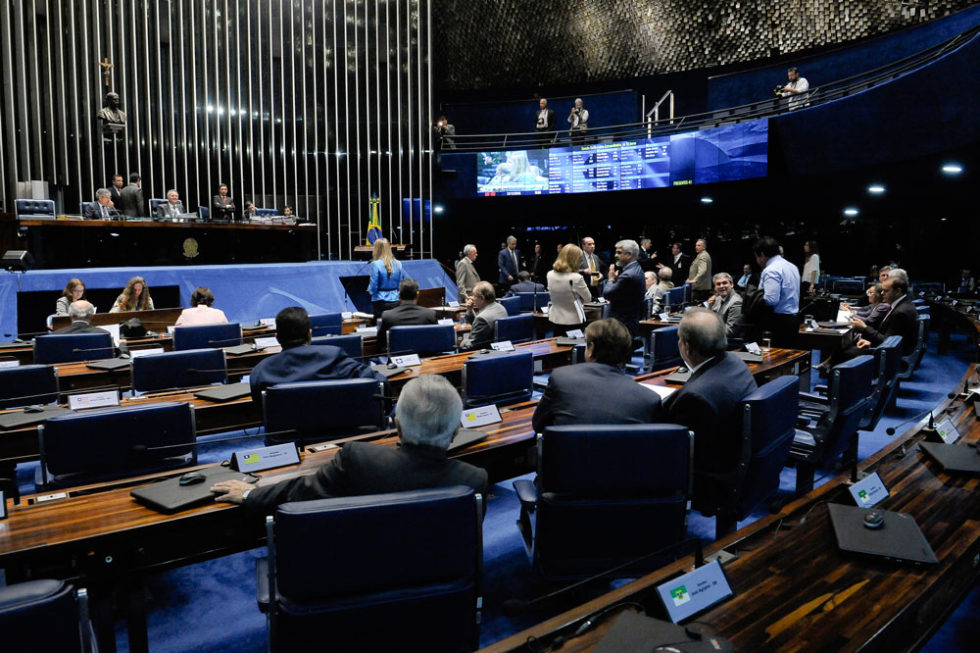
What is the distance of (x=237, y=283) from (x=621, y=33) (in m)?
10.9

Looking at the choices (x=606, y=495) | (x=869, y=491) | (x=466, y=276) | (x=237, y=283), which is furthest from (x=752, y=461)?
(x=237, y=283)

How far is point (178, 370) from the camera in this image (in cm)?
396

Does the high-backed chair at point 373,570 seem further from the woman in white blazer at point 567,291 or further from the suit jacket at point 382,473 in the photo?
the woman in white blazer at point 567,291

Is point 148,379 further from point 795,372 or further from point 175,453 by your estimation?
point 795,372

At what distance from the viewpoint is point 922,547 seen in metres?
1.55

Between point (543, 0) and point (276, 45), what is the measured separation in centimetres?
640

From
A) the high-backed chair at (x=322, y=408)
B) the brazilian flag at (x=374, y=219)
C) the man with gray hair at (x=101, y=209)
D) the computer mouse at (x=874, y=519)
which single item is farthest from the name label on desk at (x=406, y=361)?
the brazilian flag at (x=374, y=219)

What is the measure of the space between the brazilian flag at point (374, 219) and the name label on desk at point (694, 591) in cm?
1258

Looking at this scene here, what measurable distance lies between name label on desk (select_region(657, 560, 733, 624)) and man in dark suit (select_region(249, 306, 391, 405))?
194 cm

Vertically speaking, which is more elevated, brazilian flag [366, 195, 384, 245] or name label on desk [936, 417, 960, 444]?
brazilian flag [366, 195, 384, 245]

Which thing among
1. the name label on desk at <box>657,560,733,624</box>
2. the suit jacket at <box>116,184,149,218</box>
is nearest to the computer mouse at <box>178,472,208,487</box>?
the name label on desk at <box>657,560,733,624</box>

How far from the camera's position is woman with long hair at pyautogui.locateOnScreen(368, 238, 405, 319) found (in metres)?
6.72

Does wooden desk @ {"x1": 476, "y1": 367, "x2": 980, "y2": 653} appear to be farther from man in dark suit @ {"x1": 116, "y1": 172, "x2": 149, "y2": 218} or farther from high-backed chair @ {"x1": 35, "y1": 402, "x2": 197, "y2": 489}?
man in dark suit @ {"x1": 116, "y1": 172, "x2": 149, "y2": 218}

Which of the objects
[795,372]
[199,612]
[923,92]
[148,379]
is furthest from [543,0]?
[199,612]
